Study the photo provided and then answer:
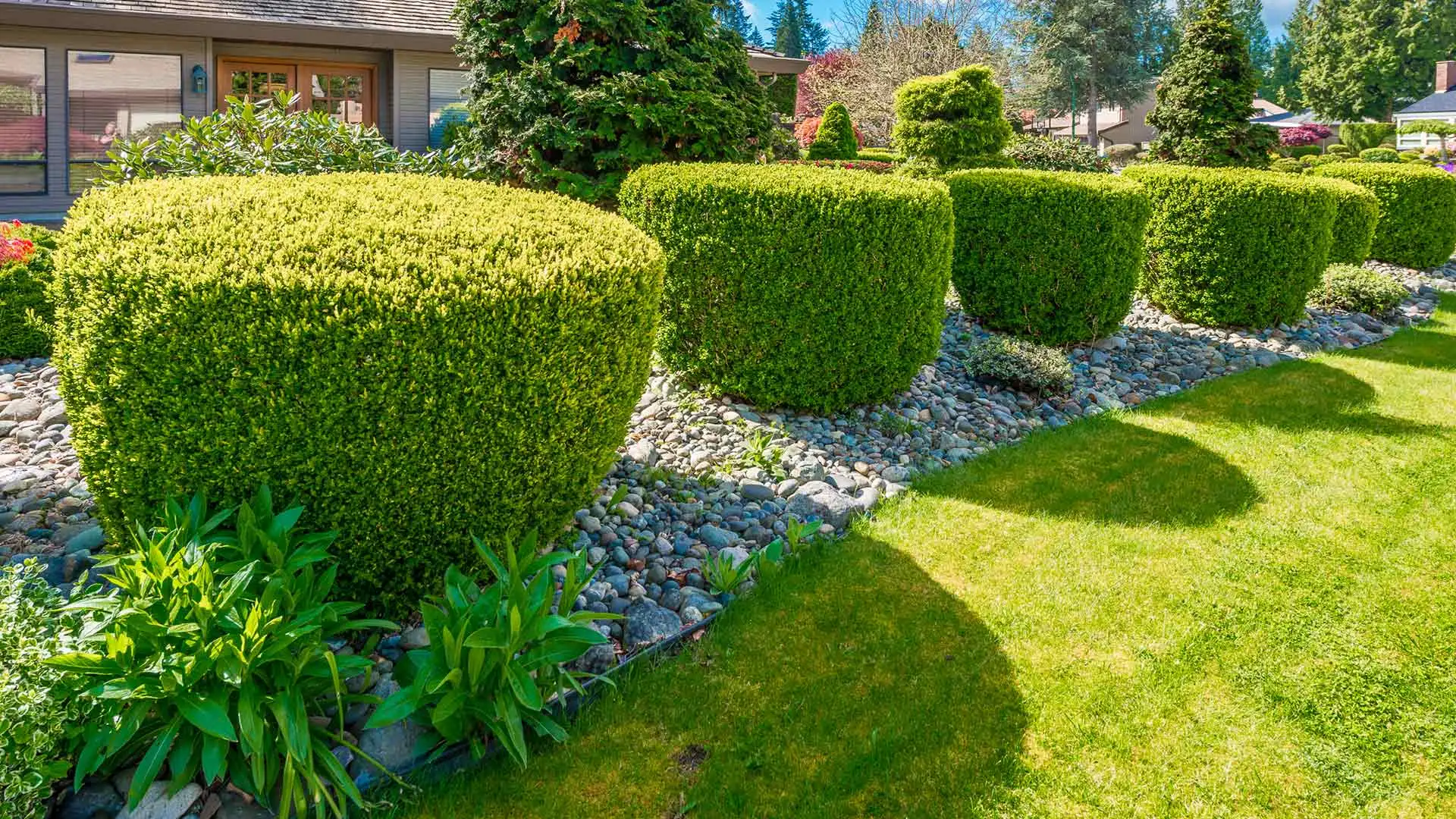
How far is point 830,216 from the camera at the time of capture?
16.6ft

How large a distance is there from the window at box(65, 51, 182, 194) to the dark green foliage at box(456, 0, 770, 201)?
929 cm

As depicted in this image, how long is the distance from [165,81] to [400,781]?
1427cm

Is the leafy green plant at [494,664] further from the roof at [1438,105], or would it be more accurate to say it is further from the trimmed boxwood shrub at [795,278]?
the roof at [1438,105]

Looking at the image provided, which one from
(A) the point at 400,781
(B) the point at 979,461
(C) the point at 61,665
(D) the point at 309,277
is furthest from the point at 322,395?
(B) the point at 979,461

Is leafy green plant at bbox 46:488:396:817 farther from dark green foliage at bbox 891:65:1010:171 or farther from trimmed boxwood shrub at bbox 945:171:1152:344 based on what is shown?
dark green foliage at bbox 891:65:1010:171

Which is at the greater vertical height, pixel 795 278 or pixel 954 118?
pixel 954 118

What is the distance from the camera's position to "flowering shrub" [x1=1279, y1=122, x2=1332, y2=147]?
4406cm

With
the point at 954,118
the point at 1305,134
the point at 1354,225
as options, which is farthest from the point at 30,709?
the point at 1305,134

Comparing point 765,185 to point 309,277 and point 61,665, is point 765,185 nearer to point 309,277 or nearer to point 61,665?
point 309,277

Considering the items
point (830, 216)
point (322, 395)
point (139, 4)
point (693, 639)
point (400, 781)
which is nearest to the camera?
point (400, 781)

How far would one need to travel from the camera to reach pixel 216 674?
2.41 meters

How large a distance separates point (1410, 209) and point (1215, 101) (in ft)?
12.3

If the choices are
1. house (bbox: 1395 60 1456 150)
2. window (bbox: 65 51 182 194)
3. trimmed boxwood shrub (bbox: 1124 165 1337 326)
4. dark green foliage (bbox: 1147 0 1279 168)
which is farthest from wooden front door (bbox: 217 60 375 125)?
house (bbox: 1395 60 1456 150)

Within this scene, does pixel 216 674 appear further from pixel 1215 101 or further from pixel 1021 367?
pixel 1215 101
